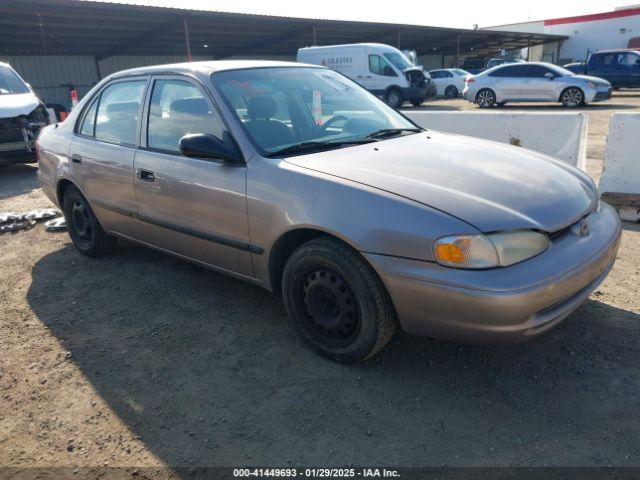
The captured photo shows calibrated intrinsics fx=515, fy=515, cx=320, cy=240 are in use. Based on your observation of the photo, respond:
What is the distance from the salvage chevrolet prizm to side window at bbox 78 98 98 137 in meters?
0.12

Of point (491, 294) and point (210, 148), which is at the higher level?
point (210, 148)

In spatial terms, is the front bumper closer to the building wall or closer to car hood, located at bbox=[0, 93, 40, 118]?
car hood, located at bbox=[0, 93, 40, 118]

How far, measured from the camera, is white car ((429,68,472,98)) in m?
25.8

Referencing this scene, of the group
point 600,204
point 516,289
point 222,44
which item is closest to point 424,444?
point 516,289

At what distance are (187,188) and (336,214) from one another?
1184 millimetres

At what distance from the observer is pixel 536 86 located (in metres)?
17.1

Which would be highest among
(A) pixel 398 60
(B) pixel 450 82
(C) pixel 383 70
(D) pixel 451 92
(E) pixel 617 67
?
(A) pixel 398 60

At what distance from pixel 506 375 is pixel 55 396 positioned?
233 cm

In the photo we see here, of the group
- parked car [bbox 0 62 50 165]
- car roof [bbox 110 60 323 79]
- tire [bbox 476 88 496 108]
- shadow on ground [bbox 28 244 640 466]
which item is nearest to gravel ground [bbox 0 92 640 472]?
shadow on ground [bbox 28 244 640 466]

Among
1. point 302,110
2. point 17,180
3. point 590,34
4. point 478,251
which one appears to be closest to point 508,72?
point 17,180

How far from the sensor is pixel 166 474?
→ 2.12 m

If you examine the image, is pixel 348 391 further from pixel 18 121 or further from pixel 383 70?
pixel 383 70

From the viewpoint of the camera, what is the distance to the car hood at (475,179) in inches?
92.8

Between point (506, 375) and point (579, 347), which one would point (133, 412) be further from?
point (579, 347)
